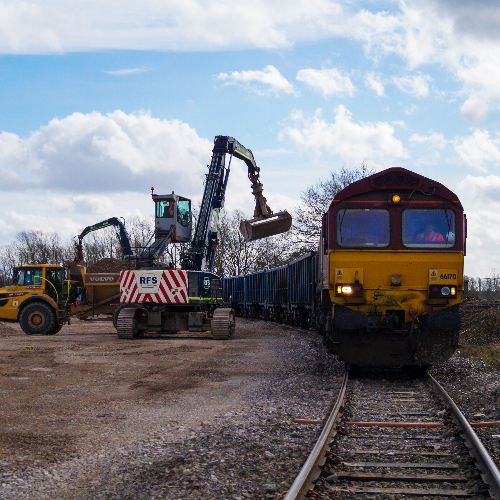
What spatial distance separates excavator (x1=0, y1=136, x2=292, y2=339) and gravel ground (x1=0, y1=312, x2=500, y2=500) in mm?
7847

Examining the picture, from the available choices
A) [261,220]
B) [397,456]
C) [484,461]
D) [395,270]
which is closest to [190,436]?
[397,456]

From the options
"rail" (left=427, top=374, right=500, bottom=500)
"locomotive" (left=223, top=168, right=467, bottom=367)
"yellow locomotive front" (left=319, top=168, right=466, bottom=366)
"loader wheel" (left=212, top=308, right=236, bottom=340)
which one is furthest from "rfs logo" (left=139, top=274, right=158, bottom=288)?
"rail" (left=427, top=374, right=500, bottom=500)

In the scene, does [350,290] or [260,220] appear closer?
[350,290]

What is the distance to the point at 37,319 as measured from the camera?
23250 millimetres

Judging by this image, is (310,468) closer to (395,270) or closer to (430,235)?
(395,270)

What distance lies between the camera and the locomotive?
10125 millimetres

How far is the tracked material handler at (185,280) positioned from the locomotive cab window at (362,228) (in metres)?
10.0

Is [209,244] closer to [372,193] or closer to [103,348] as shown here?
[103,348]

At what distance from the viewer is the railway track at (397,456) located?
470 centimetres

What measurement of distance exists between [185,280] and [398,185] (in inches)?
415

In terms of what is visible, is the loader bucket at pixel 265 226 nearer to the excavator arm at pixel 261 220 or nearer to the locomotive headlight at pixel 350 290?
the excavator arm at pixel 261 220

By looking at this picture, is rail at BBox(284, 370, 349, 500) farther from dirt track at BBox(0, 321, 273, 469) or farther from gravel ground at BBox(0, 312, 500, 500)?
dirt track at BBox(0, 321, 273, 469)

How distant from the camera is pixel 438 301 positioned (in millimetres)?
10195

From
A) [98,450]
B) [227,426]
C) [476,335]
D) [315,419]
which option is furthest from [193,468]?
[476,335]
